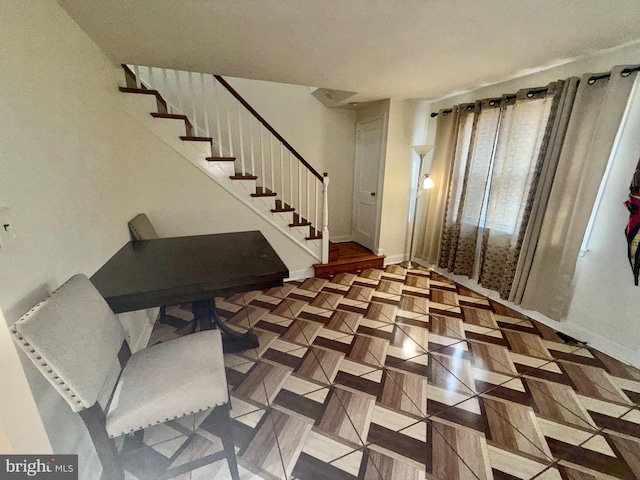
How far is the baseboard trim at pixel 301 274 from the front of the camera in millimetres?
3243

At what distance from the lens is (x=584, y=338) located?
6.89 ft

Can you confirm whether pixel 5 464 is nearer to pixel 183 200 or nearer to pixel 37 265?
pixel 37 265

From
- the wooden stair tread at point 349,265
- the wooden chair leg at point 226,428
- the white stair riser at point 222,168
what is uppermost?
the white stair riser at point 222,168

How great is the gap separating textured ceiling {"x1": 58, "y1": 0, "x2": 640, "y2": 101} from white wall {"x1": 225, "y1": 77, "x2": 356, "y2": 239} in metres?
1.20

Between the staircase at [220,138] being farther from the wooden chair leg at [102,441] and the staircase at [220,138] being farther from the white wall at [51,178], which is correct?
the wooden chair leg at [102,441]

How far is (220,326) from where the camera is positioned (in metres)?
2.06

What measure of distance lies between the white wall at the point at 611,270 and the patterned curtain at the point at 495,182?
1.11ft

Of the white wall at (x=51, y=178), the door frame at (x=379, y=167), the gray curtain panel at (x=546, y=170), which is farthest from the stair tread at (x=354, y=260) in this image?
the white wall at (x=51, y=178)

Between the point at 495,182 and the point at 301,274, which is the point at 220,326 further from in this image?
the point at 495,182

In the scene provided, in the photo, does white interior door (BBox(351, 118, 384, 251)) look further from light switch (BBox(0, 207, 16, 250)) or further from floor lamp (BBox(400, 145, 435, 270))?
light switch (BBox(0, 207, 16, 250))

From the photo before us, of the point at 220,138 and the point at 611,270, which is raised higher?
the point at 220,138

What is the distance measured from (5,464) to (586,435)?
8.11 feet

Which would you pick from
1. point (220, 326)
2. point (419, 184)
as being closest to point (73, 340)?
point (220, 326)

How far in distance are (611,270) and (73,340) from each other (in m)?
3.26
